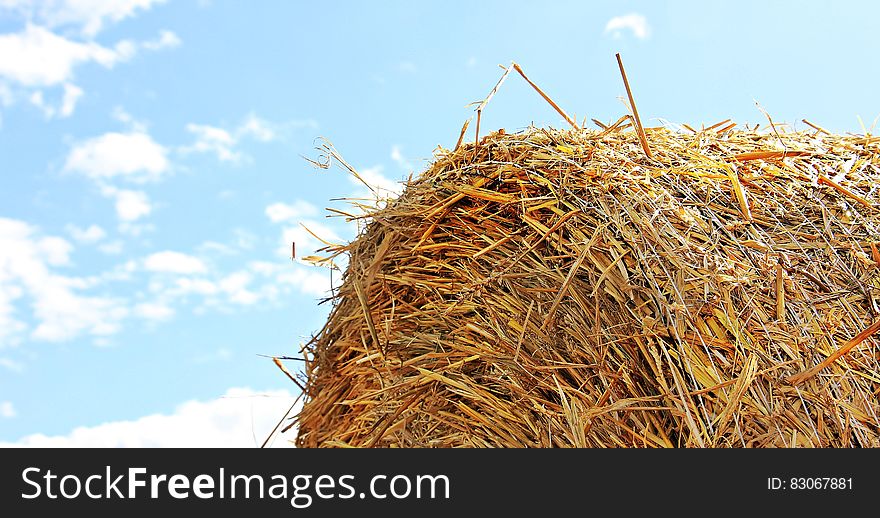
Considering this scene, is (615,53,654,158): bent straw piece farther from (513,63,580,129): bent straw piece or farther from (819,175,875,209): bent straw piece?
(819,175,875,209): bent straw piece

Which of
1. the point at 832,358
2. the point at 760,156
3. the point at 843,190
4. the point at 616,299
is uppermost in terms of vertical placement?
the point at 760,156

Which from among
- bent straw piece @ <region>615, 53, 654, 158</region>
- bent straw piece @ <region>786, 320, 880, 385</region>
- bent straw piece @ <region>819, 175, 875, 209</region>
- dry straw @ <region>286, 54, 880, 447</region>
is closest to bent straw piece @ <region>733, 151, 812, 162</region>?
dry straw @ <region>286, 54, 880, 447</region>

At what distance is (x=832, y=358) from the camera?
4.93ft

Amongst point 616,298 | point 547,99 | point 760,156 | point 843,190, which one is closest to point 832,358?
point 616,298

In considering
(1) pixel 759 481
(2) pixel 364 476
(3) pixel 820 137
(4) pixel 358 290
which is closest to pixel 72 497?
(2) pixel 364 476

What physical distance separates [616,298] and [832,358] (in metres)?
0.43

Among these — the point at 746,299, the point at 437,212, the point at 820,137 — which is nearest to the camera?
the point at 746,299

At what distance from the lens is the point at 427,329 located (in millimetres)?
2205

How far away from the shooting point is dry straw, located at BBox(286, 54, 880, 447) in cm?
154

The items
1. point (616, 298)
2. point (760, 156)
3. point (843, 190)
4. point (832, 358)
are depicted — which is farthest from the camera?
point (760, 156)

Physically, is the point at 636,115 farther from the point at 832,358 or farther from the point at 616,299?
the point at 832,358

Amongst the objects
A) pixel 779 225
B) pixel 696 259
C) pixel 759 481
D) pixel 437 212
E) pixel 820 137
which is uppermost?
pixel 820 137

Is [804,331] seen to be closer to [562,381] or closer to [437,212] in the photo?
[562,381]

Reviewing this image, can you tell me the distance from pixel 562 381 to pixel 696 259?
1.37ft
